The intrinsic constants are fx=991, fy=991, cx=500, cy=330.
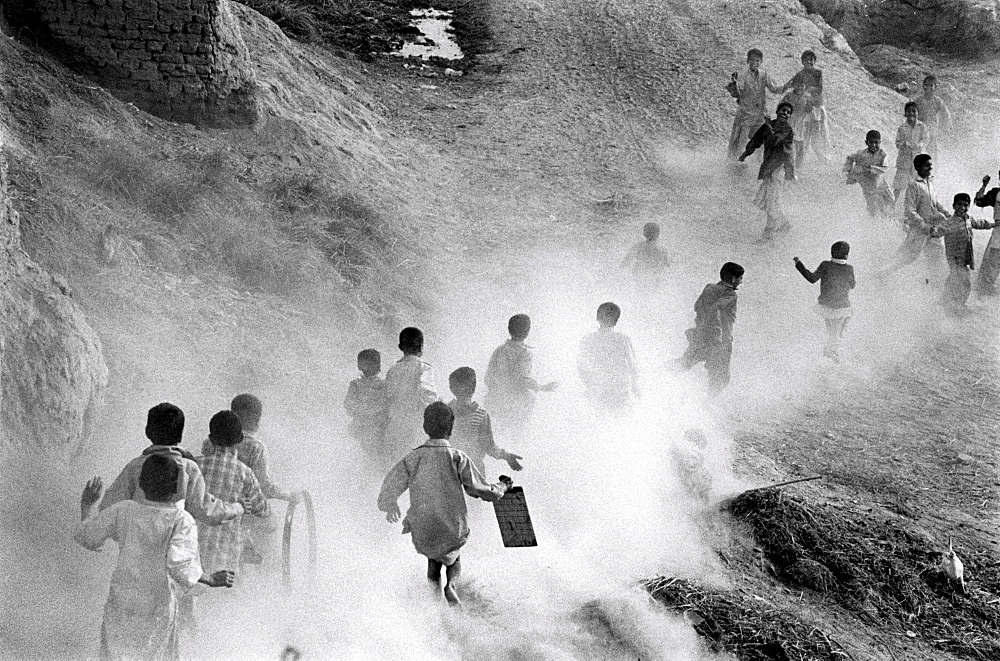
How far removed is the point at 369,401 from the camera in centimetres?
597

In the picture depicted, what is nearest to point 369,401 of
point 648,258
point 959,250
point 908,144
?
point 648,258

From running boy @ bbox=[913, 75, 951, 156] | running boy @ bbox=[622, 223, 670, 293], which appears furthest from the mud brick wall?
running boy @ bbox=[913, 75, 951, 156]

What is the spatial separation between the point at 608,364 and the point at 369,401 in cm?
193

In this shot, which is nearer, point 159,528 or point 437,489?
point 159,528

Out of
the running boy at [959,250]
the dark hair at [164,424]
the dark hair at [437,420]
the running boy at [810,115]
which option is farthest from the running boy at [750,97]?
the dark hair at [164,424]

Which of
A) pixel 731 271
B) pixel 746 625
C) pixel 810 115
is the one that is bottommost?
pixel 746 625

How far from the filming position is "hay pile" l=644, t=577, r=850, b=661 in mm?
5031

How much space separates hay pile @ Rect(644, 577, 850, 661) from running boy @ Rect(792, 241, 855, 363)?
415 centimetres

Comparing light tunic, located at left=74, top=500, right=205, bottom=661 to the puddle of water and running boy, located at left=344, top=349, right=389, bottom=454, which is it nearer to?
running boy, located at left=344, top=349, right=389, bottom=454

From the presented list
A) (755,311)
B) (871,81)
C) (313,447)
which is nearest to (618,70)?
(871,81)

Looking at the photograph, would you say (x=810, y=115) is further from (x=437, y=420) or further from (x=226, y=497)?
(x=226, y=497)

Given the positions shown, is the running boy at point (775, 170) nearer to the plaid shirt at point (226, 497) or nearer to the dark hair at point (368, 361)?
the dark hair at point (368, 361)

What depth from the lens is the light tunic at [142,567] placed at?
3.98 metres

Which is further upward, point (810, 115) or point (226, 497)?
point (810, 115)
